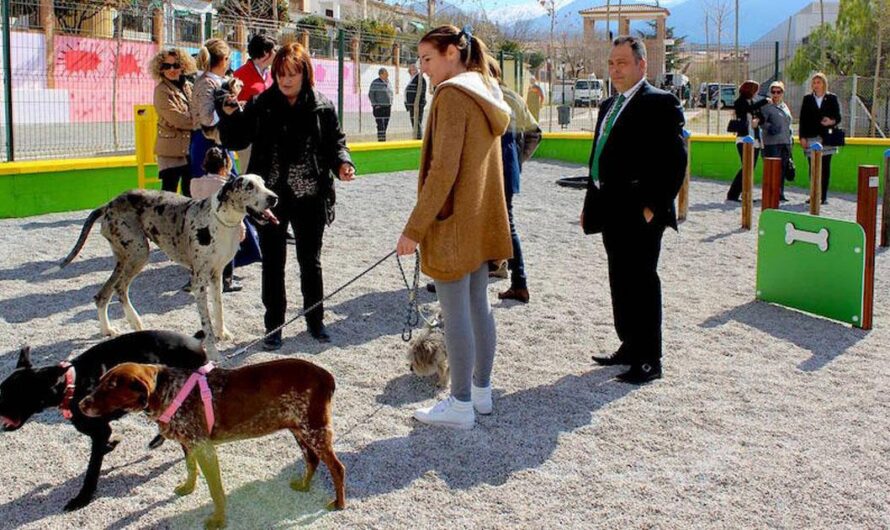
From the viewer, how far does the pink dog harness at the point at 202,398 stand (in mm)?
3322

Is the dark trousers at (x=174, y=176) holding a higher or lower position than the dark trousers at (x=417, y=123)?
lower

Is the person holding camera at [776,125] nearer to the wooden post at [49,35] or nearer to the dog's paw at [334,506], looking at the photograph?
the wooden post at [49,35]

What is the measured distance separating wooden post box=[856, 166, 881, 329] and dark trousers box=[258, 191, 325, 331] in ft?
12.2

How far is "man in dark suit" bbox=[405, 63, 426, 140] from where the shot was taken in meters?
16.7

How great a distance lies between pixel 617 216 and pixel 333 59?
1087 centimetres

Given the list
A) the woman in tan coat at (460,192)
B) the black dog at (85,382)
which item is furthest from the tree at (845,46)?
the black dog at (85,382)

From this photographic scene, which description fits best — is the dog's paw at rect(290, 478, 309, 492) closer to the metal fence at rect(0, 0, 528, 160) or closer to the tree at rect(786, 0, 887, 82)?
the metal fence at rect(0, 0, 528, 160)

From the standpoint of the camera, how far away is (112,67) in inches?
627

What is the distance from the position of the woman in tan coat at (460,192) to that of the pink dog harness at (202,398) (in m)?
1.05

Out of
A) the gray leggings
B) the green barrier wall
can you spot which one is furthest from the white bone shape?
the gray leggings

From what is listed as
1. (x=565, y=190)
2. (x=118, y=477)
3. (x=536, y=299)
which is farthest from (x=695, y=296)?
(x=565, y=190)

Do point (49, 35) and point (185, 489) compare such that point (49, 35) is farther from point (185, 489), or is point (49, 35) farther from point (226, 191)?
point (185, 489)

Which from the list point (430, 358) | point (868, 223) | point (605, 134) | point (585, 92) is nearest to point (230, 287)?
point (430, 358)

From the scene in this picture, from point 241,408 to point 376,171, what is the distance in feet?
36.3
